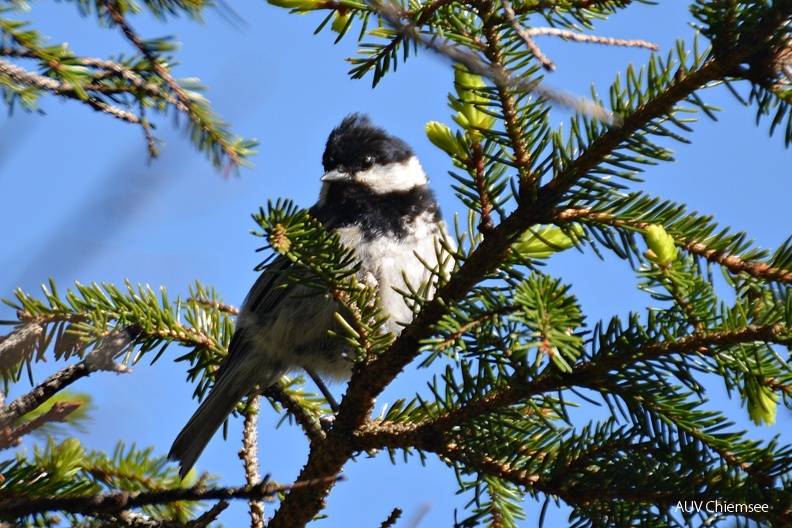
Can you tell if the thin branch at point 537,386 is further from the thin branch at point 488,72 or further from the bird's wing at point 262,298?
the bird's wing at point 262,298

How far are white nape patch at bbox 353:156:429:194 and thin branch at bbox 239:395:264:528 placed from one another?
1363 mm

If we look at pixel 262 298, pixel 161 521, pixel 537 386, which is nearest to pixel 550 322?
pixel 537 386

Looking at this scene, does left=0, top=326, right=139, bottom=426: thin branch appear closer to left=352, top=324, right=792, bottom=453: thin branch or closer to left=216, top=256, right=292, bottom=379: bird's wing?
left=352, top=324, right=792, bottom=453: thin branch

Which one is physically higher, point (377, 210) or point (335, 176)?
point (335, 176)

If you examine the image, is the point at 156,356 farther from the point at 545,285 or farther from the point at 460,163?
the point at 545,285

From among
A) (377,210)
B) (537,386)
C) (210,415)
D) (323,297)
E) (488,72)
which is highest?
(377,210)

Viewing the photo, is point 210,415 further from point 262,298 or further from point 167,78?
point 167,78

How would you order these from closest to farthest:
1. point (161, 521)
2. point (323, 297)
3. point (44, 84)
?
point (161, 521), point (44, 84), point (323, 297)

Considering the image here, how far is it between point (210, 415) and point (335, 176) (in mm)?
1248

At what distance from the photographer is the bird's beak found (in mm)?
3596

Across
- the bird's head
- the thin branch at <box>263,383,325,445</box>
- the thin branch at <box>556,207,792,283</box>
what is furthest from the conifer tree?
the bird's head

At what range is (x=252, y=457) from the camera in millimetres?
2238

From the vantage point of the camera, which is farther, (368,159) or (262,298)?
(368,159)

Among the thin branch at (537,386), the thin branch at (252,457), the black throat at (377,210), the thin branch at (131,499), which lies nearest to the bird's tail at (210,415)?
the thin branch at (252,457)
